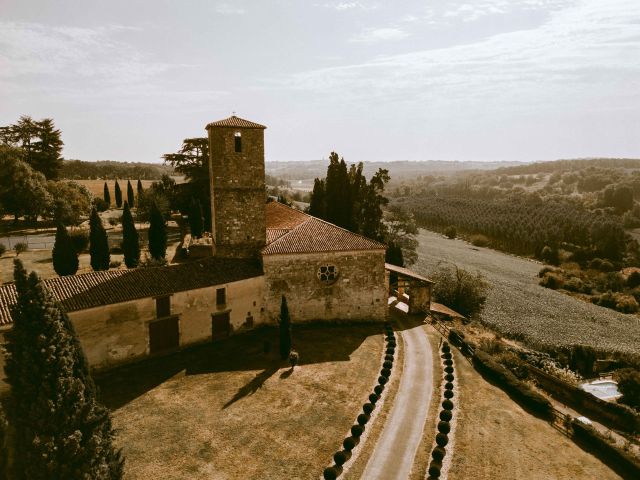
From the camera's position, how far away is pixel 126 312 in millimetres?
23078

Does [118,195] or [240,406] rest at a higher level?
[118,195]

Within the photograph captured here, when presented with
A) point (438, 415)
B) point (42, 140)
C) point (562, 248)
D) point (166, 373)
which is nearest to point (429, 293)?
point (438, 415)

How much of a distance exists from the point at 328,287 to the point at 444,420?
1331cm

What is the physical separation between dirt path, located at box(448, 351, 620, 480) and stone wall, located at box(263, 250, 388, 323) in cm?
1091

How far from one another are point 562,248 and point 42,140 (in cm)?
10206

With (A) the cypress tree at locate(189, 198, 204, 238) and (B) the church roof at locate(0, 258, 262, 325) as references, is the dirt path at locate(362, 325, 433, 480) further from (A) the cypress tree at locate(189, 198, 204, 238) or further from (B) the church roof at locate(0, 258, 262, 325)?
(A) the cypress tree at locate(189, 198, 204, 238)

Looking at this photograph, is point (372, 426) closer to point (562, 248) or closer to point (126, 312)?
point (126, 312)

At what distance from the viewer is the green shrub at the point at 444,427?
18.8 metres

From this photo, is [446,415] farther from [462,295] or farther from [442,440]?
[462,295]

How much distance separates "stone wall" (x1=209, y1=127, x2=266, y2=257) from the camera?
2938 centimetres

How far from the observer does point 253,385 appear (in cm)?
2220

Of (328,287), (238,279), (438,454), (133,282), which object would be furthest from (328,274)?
(438,454)

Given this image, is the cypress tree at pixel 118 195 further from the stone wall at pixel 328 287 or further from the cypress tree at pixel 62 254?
the stone wall at pixel 328 287

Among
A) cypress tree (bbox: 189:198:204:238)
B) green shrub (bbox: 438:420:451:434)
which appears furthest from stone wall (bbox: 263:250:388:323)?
cypress tree (bbox: 189:198:204:238)
